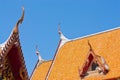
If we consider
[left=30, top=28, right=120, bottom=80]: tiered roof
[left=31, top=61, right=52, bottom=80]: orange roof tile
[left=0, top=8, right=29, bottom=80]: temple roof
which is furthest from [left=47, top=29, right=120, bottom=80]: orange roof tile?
[left=0, top=8, right=29, bottom=80]: temple roof

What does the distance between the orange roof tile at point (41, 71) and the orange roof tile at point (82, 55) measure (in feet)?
5.36

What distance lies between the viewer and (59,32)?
114 feet

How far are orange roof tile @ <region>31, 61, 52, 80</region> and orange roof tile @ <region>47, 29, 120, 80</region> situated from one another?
163cm

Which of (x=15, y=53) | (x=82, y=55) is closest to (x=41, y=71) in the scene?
(x=82, y=55)

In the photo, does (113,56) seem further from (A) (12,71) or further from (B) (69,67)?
(A) (12,71)

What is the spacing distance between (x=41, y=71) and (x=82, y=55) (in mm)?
5419

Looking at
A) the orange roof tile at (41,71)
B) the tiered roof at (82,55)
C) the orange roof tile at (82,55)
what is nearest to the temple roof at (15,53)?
the tiered roof at (82,55)

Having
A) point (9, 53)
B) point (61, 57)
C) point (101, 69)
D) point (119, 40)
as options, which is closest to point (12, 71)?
point (9, 53)

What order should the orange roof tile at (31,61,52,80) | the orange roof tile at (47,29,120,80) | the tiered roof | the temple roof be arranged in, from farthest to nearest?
the orange roof tile at (31,61,52,80) < the orange roof tile at (47,29,120,80) < the tiered roof < the temple roof

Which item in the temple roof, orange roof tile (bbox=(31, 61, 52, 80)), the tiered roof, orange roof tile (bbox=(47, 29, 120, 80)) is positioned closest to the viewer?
the temple roof

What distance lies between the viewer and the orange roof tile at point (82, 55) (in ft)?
92.0

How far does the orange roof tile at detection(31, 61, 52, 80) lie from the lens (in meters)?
33.5

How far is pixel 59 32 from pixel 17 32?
24685 millimetres

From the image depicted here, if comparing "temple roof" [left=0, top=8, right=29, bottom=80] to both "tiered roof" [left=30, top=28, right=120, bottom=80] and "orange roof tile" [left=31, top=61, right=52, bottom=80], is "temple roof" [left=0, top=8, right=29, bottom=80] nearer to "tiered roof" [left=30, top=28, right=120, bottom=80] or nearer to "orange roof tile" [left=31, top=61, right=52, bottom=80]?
"tiered roof" [left=30, top=28, right=120, bottom=80]
